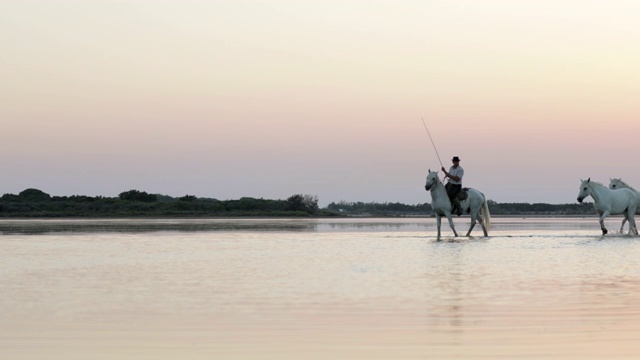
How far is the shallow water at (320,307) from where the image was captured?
5.92 meters

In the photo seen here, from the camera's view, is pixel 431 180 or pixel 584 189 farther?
pixel 584 189

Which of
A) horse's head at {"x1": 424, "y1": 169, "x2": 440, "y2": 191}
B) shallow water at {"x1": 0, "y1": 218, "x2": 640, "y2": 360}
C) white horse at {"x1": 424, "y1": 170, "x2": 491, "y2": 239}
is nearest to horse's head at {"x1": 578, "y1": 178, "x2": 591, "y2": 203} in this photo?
white horse at {"x1": 424, "y1": 170, "x2": 491, "y2": 239}

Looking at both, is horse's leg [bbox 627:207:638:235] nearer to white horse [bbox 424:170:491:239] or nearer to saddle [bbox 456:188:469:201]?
white horse [bbox 424:170:491:239]

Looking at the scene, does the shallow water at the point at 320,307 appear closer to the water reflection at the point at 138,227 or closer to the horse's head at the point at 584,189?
the horse's head at the point at 584,189

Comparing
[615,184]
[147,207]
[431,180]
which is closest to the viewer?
[431,180]

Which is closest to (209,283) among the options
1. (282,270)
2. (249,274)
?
(249,274)

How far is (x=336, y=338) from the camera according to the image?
6332 mm

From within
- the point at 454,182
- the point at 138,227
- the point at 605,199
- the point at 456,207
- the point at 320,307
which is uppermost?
the point at 454,182

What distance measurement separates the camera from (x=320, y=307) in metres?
8.05

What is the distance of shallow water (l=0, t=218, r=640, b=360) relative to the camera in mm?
5922

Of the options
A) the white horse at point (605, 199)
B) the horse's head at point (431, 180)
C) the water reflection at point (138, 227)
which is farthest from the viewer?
the water reflection at point (138, 227)

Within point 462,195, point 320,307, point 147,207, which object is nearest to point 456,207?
point 462,195

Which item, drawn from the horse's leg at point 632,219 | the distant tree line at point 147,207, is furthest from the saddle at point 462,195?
the distant tree line at point 147,207

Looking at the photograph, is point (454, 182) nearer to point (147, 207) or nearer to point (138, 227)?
point (138, 227)
